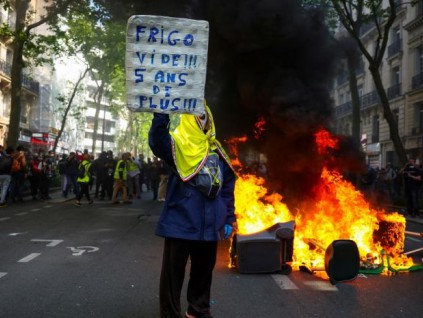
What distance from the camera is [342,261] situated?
5.04 metres

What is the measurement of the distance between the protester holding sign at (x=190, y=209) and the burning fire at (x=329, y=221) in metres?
2.10

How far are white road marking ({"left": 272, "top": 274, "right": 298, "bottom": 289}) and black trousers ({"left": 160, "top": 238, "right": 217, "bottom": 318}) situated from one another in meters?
1.56

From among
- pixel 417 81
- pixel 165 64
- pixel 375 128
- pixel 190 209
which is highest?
pixel 417 81

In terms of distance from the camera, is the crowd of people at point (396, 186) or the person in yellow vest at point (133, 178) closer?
the crowd of people at point (396, 186)

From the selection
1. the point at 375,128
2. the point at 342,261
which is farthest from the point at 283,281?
the point at 375,128

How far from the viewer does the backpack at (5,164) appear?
12.8 m

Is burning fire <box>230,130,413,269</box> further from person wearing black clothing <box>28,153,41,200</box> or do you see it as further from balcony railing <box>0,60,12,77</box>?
balcony railing <box>0,60,12,77</box>

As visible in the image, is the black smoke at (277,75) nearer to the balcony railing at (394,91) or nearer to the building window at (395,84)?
the balcony railing at (394,91)

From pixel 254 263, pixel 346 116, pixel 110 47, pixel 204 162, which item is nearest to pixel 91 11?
pixel 110 47

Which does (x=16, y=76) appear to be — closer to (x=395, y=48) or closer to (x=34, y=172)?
(x=34, y=172)

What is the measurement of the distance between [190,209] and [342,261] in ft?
7.53

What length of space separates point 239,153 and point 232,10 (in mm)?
2958

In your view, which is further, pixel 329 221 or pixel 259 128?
pixel 259 128

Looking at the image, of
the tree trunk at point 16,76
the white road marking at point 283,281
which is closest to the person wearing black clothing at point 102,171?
the tree trunk at point 16,76
